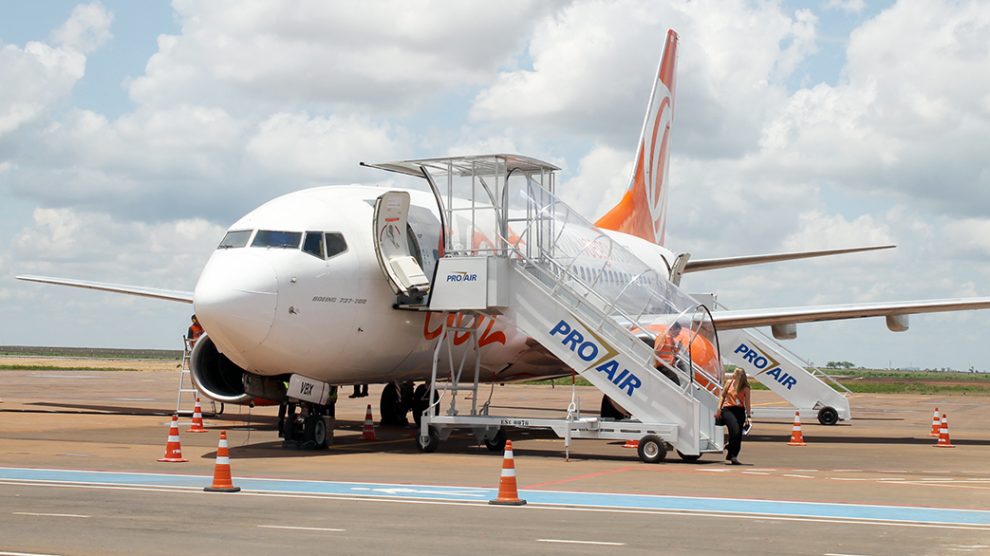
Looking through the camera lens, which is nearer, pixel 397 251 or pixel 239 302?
pixel 239 302

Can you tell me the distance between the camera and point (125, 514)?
10.9 meters

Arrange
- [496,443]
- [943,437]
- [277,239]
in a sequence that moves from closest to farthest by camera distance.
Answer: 1. [277,239]
2. [496,443]
3. [943,437]

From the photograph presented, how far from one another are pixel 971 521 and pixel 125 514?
25.5ft

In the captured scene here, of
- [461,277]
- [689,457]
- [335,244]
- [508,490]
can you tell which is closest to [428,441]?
[461,277]

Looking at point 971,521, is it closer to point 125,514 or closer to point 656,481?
point 656,481

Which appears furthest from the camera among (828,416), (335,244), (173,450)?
(828,416)

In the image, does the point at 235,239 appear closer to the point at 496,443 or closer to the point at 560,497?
the point at 496,443

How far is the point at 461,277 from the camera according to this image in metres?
18.4

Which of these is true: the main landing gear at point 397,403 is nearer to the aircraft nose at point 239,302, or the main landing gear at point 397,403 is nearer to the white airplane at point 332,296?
the white airplane at point 332,296

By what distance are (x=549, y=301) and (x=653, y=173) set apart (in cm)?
1662

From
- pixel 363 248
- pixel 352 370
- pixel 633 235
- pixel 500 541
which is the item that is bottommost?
pixel 500 541

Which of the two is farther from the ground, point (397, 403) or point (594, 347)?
point (594, 347)

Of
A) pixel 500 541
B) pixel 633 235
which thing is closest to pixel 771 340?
pixel 633 235

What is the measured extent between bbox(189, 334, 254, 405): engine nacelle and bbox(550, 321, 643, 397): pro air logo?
5750 mm
